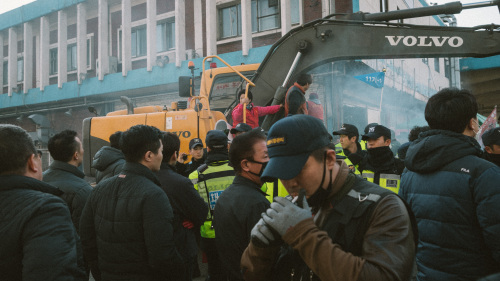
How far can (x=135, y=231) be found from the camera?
8.66 ft

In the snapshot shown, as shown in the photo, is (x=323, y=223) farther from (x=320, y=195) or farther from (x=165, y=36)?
(x=165, y=36)

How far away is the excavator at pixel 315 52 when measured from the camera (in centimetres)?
557

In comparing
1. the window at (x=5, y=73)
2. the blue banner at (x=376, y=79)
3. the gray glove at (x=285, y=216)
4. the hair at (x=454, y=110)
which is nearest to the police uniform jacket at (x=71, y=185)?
the gray glove at (x=285, y=216)

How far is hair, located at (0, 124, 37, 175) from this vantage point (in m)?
1.90

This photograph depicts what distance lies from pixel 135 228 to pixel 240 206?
0.81 m

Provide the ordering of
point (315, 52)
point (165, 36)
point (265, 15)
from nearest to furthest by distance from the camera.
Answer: point (315, 52), point (265, 15), point (165, 36)

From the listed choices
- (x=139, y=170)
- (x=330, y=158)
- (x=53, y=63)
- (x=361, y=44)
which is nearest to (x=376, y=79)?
(x=361, y=44)

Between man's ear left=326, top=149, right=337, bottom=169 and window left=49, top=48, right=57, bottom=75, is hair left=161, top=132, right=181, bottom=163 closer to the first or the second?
man's ear left=326, top=149, right=337, bottom=169

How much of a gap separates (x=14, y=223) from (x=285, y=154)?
137 centimetres

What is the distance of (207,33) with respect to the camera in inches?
596

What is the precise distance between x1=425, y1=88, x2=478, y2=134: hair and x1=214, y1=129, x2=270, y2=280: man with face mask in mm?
1301

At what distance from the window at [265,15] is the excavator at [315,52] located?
7.53 meters

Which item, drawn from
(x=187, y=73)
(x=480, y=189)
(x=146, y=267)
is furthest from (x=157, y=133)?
(x=187, y=73)

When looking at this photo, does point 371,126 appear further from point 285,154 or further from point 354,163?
point 285,154
